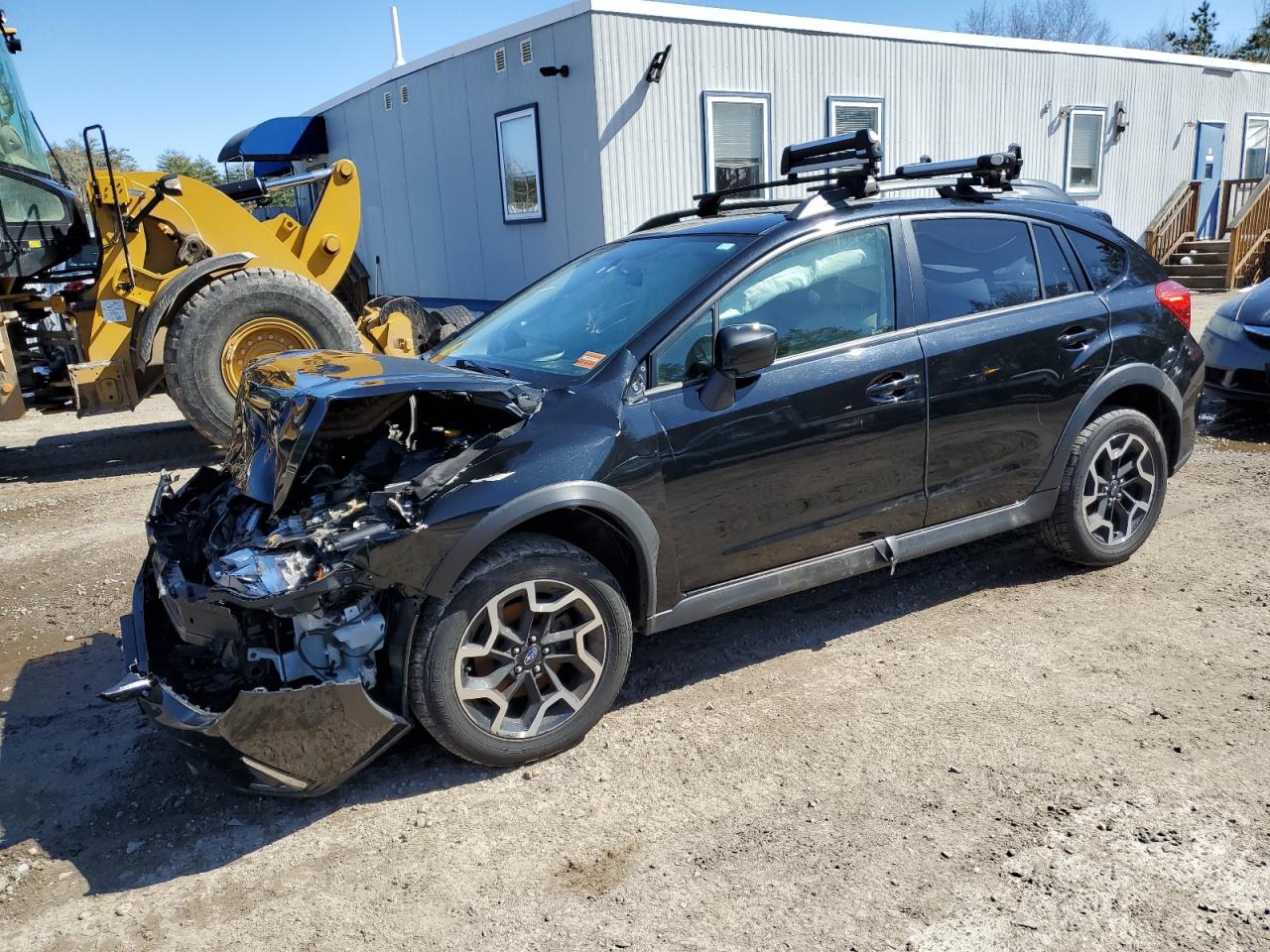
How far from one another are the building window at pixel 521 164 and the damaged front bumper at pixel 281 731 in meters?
10.1

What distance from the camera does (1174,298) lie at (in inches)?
185

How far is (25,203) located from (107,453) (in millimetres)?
2120

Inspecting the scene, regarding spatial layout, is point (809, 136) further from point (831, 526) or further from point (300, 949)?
point (300, 949)

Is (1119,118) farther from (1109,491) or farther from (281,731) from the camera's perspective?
(281,731)

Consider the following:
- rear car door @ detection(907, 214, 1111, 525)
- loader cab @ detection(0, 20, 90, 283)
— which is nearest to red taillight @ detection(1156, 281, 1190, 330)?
rear car door @ detection(907, 214, 1111, 525)

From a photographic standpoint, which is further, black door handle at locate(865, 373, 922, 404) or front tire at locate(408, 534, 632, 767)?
black door handle at locate(865, 373, 922, 404)

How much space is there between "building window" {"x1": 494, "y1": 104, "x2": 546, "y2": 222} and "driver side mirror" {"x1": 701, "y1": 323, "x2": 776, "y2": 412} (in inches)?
366

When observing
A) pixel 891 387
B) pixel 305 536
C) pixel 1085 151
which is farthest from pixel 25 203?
pixel 1085 151

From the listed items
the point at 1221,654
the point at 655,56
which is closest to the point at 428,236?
the point at 655,56

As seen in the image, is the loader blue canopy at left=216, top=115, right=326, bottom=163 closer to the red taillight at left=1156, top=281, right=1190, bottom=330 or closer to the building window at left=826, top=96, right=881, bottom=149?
the building window at left=826, top=96, right=881, bottom=149

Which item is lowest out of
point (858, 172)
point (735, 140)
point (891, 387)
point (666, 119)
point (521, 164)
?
point (891, 387)

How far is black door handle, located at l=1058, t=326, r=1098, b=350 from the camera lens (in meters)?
4.29

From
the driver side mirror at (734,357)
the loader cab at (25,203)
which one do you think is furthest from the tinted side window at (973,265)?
the loader cab at (25,203)

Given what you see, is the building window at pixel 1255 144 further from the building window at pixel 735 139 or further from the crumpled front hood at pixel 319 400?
the crumpled front hood at pixel 319 400
